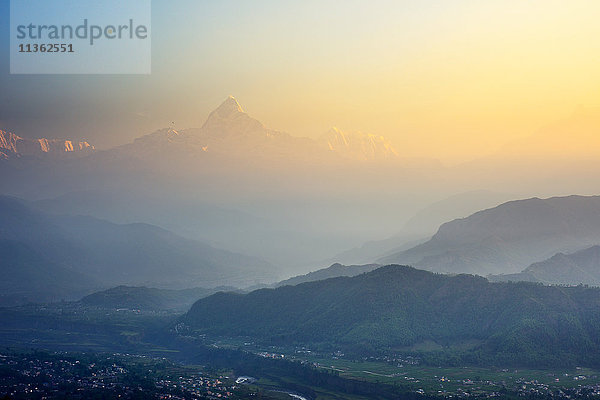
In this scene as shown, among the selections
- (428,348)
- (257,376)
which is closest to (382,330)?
(428,348)

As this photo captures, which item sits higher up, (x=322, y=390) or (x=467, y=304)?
(x=467, y=304)

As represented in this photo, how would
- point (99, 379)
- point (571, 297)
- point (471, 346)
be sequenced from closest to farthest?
point (99, 379)
point (471, 346)
point (571, 297)

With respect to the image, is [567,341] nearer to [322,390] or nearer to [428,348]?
[428,348]

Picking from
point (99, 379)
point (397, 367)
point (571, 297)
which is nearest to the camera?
point (99, 379)

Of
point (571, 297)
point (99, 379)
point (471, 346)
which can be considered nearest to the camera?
point (99, 379)

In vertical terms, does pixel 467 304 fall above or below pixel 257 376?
above

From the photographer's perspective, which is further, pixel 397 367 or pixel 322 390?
pixel 397 367

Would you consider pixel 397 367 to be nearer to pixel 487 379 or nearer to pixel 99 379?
pixel 487 379

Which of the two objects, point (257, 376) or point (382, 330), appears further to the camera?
point (382, 330)

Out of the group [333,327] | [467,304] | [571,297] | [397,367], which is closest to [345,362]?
[397,367]
